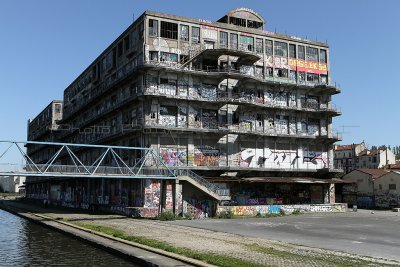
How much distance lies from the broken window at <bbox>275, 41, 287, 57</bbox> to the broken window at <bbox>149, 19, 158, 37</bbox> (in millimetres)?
20482

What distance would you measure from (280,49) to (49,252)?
5288cm

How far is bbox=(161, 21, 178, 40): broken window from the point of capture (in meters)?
60.7

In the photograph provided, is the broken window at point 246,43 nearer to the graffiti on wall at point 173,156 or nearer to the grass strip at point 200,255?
the graffiti on wall at point 173,156

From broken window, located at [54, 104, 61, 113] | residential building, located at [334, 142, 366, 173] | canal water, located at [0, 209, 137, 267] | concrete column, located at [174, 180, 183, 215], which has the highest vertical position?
broken window, located at [54, 104, 61, 113]

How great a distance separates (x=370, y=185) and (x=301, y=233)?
57.4 metres

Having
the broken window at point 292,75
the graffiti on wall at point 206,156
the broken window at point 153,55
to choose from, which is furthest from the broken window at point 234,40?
the graffiti on wall at point 206,156

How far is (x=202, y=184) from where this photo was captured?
53750 millimetres

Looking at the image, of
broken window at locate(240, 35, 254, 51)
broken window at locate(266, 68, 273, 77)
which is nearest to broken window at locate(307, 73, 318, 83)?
broken window at locate(266, 68, 273, 77)

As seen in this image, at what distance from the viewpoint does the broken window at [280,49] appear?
69.9 meters

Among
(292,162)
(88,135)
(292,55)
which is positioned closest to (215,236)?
(292,162)

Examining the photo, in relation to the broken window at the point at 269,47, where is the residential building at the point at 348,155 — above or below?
below

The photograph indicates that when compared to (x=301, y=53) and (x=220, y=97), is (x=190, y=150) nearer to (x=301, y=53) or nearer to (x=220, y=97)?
(x=220, y=97)

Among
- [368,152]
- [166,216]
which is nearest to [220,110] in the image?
[166,216]

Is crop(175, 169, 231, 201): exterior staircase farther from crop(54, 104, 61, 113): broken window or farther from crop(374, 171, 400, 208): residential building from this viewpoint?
crop(54, 104, 61, 113): broken window
